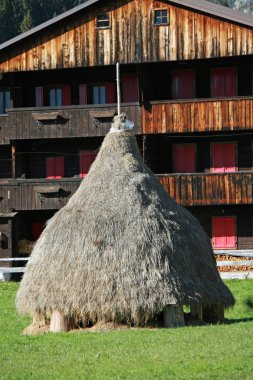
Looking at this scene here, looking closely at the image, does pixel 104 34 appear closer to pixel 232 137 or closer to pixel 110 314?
pixel 232 137

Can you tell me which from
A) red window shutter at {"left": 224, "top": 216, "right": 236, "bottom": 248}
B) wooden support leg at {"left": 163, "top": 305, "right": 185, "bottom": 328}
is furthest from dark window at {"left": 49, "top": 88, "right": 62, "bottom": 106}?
wooden support leg at {"left": 163, "top": 305, "right": 185, "bottom": 328}

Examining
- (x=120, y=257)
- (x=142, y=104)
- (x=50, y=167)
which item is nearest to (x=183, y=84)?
(x=142, y=104)

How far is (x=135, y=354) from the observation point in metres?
15.7

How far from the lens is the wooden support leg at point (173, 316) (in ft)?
63.6

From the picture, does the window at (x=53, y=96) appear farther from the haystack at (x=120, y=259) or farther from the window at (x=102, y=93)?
the haystack at (x=120, y=259)

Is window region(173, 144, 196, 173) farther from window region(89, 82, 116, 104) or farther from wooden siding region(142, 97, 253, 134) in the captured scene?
window region(89, 82, 116, 104)

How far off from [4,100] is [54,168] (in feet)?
12.1

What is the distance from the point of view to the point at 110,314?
19016 mm

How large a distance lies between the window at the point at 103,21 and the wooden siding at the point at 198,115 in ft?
11.4

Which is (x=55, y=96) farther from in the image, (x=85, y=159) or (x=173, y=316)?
(x=173, y=316)

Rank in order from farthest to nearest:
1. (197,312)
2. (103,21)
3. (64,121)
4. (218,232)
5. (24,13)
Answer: (24,13) < (218,232) < (64,121) < (103,21) < (197,312)

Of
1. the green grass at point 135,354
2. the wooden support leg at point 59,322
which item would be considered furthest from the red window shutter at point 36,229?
the wooden support leg at point 59,322

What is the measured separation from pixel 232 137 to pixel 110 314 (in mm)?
19847

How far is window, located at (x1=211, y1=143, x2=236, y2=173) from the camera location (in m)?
37.9
